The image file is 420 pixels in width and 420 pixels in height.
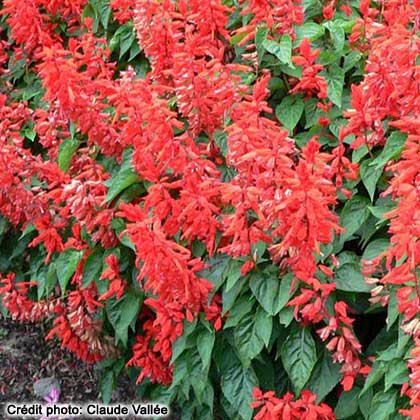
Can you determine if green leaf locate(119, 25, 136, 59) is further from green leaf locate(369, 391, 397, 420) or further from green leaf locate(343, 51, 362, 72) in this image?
green leaf locate(369, 391, 397, 420)

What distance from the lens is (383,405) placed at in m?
2.88

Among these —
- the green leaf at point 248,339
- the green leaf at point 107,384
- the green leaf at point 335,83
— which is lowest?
the green leaf at point 107,384

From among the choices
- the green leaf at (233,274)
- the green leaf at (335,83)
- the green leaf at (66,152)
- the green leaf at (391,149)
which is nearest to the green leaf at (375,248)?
the green leaf at (391,149)

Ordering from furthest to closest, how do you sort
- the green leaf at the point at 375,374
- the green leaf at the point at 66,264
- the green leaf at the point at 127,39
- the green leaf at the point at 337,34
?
1. the green leaf at the point at 127,39
2. the green leaf at the point at 66,264
3. the green leaf at the point at 337,34
4. the green leaf at the point at 375,374

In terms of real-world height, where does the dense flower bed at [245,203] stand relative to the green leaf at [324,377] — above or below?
above

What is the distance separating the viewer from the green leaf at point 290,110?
3.41 m

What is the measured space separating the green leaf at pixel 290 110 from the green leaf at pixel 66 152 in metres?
1.05

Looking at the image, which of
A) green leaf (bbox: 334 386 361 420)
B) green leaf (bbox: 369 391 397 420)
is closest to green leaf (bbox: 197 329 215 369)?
green leaf (bbox: 334 386 361 420)

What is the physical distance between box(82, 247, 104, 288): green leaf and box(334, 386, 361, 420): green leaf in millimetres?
1260

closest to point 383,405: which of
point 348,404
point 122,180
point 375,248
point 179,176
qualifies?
point 348,404

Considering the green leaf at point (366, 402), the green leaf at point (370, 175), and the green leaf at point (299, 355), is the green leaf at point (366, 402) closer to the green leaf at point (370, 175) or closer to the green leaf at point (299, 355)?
the green leaf at point (299, 355)

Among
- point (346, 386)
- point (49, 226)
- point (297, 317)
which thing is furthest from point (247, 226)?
point (49, 226)

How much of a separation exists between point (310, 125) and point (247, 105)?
1.87 ft

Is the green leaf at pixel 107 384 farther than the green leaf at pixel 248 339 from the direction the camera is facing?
Yes
